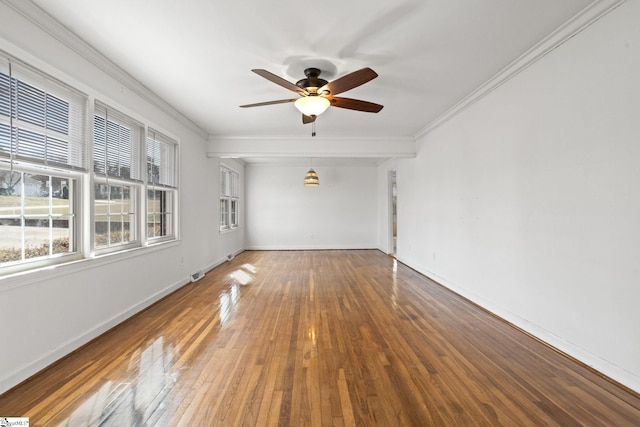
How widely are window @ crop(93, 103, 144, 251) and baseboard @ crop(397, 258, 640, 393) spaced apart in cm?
437

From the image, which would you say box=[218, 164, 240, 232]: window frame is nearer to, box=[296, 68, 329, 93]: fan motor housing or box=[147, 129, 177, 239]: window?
box=[147, 129, 177, 239]: window

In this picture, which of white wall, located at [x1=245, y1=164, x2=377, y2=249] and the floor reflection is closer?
the floor reflection

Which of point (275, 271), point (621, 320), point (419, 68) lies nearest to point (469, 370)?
point (621, 320)

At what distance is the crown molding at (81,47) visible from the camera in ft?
6.93

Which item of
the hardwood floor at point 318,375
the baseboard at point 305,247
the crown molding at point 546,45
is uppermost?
the crown molding at point 546,45

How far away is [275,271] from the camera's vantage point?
6.04m

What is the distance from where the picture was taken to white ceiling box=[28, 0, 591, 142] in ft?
7.14

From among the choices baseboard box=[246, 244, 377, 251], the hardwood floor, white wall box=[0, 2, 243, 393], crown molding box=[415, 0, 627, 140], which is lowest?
the hardwood floor

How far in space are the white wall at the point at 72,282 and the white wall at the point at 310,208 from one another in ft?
14.6

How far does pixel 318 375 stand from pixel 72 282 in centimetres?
222

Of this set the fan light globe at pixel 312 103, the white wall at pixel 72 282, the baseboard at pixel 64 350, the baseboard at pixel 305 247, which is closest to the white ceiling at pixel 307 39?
the white wall at pixel 72 282

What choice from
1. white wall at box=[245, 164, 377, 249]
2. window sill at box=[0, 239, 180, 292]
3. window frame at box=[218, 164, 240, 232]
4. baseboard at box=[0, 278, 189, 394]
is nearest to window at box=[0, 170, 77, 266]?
window sill at box=[0, 239, 180, 292]

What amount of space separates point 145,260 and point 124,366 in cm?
166

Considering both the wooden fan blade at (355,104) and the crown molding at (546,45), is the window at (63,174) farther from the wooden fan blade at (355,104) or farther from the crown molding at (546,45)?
the crown molding at (546,45)
